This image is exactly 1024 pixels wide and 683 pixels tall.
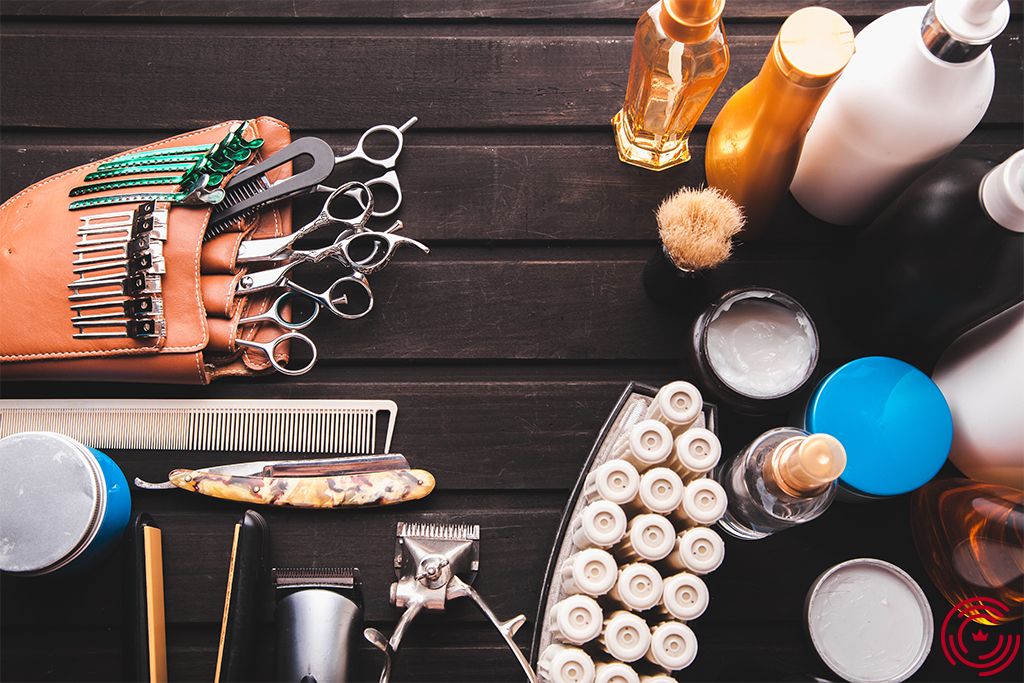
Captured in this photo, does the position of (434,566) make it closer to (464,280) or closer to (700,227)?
(464,280)

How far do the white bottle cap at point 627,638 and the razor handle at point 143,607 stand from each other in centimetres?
51

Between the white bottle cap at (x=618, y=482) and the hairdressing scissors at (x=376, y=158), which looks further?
the hairdressing scissors at (x=376, y=158)

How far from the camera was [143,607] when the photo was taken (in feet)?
2.20

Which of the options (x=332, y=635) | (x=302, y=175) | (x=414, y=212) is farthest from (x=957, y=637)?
(x=302, y=175)

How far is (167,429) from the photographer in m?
0.75

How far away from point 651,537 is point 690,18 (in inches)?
20.4

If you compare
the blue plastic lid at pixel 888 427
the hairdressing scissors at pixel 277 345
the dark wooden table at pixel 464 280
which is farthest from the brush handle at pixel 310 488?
the blue plastic lid at pixel 888 427

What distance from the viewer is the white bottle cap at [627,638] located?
560 mm

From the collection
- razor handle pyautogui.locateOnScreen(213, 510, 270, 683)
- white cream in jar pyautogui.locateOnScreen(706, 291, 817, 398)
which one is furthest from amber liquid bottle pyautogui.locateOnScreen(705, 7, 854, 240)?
razor handle pyautogui.locateOnScreen(213, 510, 270, 683)

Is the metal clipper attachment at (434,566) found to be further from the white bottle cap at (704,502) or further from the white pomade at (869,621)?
the white pomade at (869,621)

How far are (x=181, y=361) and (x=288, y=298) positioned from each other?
15 cm

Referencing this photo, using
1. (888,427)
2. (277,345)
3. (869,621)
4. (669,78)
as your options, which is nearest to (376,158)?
(277,345)

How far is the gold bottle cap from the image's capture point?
1.81ft

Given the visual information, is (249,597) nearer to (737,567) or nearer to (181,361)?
(181,361)
